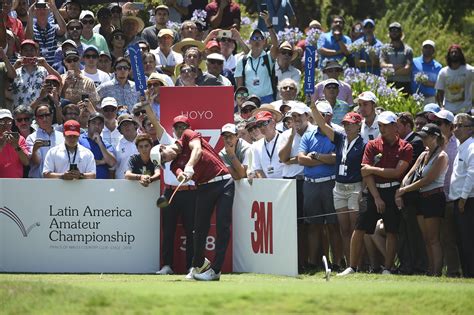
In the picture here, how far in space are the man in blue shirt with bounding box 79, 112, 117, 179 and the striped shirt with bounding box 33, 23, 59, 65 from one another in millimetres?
3276

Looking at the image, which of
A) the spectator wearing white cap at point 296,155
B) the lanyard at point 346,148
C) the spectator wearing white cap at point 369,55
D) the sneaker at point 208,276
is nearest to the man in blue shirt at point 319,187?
the spectator wearing white cap at point 296,155

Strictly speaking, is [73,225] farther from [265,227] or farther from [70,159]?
[265,227]

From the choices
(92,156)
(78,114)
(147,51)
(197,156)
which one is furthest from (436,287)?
(147,51)

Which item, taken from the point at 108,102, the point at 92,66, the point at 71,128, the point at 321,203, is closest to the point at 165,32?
the point at 92,66

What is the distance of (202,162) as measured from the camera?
54.2 ft

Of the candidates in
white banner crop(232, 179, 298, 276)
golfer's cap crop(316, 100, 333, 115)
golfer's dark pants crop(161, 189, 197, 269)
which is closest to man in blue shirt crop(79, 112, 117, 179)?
golfer's dark pants crop(161, 189, 197, 269)

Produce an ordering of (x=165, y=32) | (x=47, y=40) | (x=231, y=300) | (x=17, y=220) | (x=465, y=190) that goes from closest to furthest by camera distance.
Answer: (x=231, y=300) < (x=465, y=190) < (x=17, y=220) < (x=47, y=40) < (x=165, y=32)

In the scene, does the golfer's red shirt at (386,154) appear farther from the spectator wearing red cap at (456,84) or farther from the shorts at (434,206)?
the spectator wearing red cap at (456,84)

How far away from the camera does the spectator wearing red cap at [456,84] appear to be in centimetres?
2225

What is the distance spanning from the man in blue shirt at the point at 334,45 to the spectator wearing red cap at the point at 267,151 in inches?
252

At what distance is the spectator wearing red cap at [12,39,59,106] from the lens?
20.0 metres

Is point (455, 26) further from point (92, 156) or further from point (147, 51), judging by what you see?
point (92, 156)

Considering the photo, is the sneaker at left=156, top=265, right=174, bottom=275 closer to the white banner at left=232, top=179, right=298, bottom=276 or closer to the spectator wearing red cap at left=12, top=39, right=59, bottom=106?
the white banner at left=232, top=179, right=298, bottom=276

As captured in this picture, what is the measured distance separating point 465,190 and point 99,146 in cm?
547
